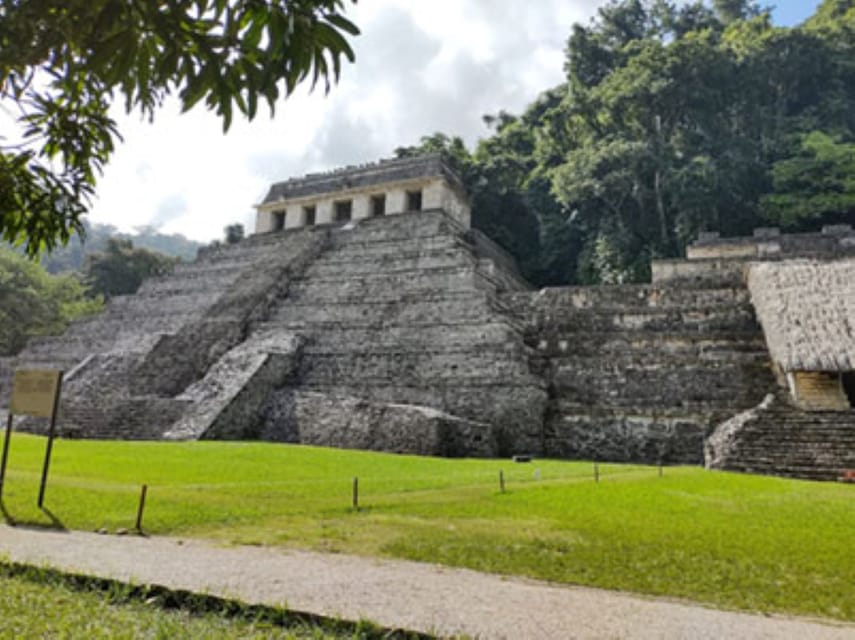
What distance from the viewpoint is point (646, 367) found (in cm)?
1294

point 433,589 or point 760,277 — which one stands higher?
point 760,277

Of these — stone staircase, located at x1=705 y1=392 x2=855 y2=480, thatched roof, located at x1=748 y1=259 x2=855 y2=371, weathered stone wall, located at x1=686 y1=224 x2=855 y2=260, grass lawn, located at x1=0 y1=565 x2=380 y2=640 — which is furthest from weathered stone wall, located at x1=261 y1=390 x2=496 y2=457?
weathered stone wall, located at x1=686 y1=224 x2=855 y2=260

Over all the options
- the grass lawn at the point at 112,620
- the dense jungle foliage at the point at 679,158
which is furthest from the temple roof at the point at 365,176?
the grass lawn at the point at 112,620

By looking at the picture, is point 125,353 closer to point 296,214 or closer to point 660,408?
point 296,214

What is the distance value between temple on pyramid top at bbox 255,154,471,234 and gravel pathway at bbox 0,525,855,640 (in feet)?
63.4

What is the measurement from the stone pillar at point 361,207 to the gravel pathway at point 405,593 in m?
21.1

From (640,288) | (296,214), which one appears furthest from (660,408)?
(296,214)

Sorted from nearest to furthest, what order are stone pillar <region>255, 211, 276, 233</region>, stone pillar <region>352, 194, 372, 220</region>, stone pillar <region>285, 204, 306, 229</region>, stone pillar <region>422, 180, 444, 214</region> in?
stone pillar <region>422, 180, 444, 214</region>, stone pillar <region>352, 194, 372, 220</region>, stone pillar <region>285, 204, 306, 229</region>, stone pillar <region>255, 211, 276, 233</region>

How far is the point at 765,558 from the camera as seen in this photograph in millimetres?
4000

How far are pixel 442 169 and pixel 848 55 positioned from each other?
20.5 metres

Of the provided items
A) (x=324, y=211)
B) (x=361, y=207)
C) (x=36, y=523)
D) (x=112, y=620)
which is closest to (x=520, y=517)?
(x=112, y=620)

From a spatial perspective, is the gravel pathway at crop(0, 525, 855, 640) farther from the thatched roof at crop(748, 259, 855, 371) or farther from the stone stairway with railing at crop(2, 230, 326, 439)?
the thatched roof at crop(748, 259, 855, 371)

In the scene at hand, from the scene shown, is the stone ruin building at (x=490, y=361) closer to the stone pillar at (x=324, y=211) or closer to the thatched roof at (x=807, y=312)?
the thatched roof at (x=807, y=312)

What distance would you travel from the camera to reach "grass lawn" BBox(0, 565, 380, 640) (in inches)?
94.7
